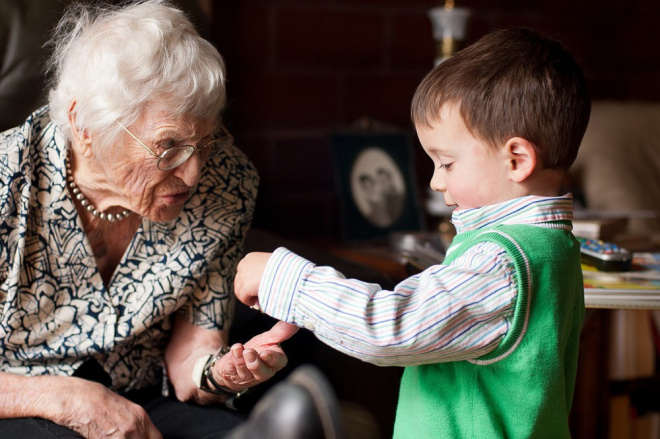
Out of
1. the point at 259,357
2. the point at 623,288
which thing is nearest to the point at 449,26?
the point at 623,288

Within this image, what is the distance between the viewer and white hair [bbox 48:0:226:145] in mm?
1189

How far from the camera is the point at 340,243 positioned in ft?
7.55

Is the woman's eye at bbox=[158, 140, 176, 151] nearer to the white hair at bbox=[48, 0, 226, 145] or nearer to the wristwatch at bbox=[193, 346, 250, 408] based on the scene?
the white hair at bbox=[48, 0, 226, 145]

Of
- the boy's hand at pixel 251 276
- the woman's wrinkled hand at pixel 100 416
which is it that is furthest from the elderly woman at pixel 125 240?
the boy's hand at pixel 251 276

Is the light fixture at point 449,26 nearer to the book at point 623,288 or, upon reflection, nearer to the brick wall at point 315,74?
the brick wall at point 315,74

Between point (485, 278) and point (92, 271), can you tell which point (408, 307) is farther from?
point (92, 271)

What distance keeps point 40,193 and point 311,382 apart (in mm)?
659

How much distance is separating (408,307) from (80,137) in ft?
2.15

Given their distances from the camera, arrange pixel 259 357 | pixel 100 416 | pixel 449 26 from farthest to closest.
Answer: pixel 449 26, pixel 100 416, pixel 259 357

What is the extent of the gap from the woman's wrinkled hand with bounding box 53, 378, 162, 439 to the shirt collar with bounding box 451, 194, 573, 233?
2.03 ft

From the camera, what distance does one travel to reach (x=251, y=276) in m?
0.96

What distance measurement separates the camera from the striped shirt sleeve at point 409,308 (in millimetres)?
Result: 884

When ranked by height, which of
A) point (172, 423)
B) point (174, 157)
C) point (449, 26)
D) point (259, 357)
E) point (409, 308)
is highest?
point (449, 26)

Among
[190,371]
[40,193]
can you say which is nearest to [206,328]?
[190,371]
